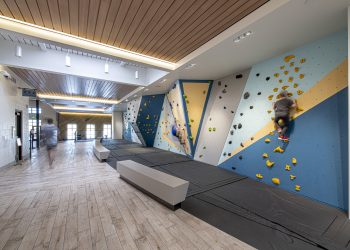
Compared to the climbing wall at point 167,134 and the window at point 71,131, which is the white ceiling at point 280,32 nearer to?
the climbing wall at point 167,134

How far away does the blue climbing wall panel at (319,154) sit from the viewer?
286 centimetres

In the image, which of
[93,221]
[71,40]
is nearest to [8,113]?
[71,40]

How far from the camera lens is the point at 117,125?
674 inches

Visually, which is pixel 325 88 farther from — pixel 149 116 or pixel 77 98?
pixel 77 98

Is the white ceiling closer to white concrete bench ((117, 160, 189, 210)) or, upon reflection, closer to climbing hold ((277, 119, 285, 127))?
climbing hold ((277, 119, 285, 127))

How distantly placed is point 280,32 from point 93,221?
4945 millimetres

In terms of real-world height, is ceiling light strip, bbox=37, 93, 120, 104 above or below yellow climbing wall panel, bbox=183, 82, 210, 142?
above

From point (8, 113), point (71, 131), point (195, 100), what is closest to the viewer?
point (8, 113)

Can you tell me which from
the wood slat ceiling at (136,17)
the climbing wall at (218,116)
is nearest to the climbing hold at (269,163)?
the climbing wall at (218,116)

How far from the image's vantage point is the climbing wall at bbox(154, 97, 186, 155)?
8.24 metres

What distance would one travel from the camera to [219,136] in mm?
5754

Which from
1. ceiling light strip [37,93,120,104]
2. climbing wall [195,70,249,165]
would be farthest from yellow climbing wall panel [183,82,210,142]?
ceiling light strip [37,93,120,104]

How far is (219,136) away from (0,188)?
21.0ft

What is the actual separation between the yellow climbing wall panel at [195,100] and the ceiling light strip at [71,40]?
1.78 metres
